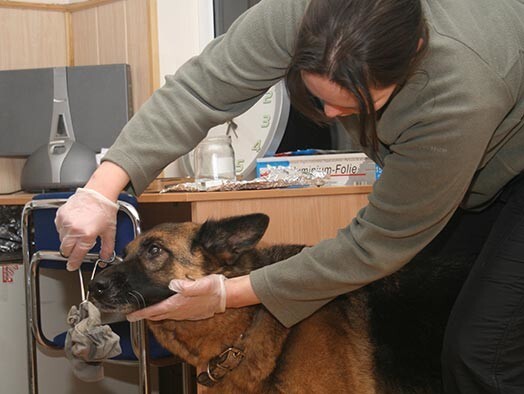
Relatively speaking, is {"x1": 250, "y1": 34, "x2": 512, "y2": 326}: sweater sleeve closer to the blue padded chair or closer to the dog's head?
the dog's head

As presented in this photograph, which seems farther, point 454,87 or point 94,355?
point 94,355

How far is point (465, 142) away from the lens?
1.17m

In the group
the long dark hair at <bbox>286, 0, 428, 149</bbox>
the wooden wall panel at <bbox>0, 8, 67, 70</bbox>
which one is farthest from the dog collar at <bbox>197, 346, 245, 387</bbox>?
the wooden wall panel at <bbox>0, 8, 67, 70</bbox>

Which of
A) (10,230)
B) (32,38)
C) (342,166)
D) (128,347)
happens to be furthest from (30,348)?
(32,38)

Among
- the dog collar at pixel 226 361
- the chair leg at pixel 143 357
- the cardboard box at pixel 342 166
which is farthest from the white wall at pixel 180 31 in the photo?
the dog collar at pixel 226 361

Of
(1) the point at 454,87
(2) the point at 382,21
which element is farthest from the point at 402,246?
(2) the point at 382,21

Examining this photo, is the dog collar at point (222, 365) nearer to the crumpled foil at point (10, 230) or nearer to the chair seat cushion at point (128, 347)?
the chair seat cushion at point (128, 347)

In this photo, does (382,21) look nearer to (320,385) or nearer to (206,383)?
(320,385)

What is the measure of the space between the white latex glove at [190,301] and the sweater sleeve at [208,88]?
217mm

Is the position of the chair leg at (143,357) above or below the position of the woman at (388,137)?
below

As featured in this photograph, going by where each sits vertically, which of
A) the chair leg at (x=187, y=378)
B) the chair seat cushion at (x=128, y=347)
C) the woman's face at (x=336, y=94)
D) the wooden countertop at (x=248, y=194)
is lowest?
the chair leg at (x=187, y=378)

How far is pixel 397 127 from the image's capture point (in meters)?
1.26

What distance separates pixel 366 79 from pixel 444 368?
0.58 metres

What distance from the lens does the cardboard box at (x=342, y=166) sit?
2.34m
